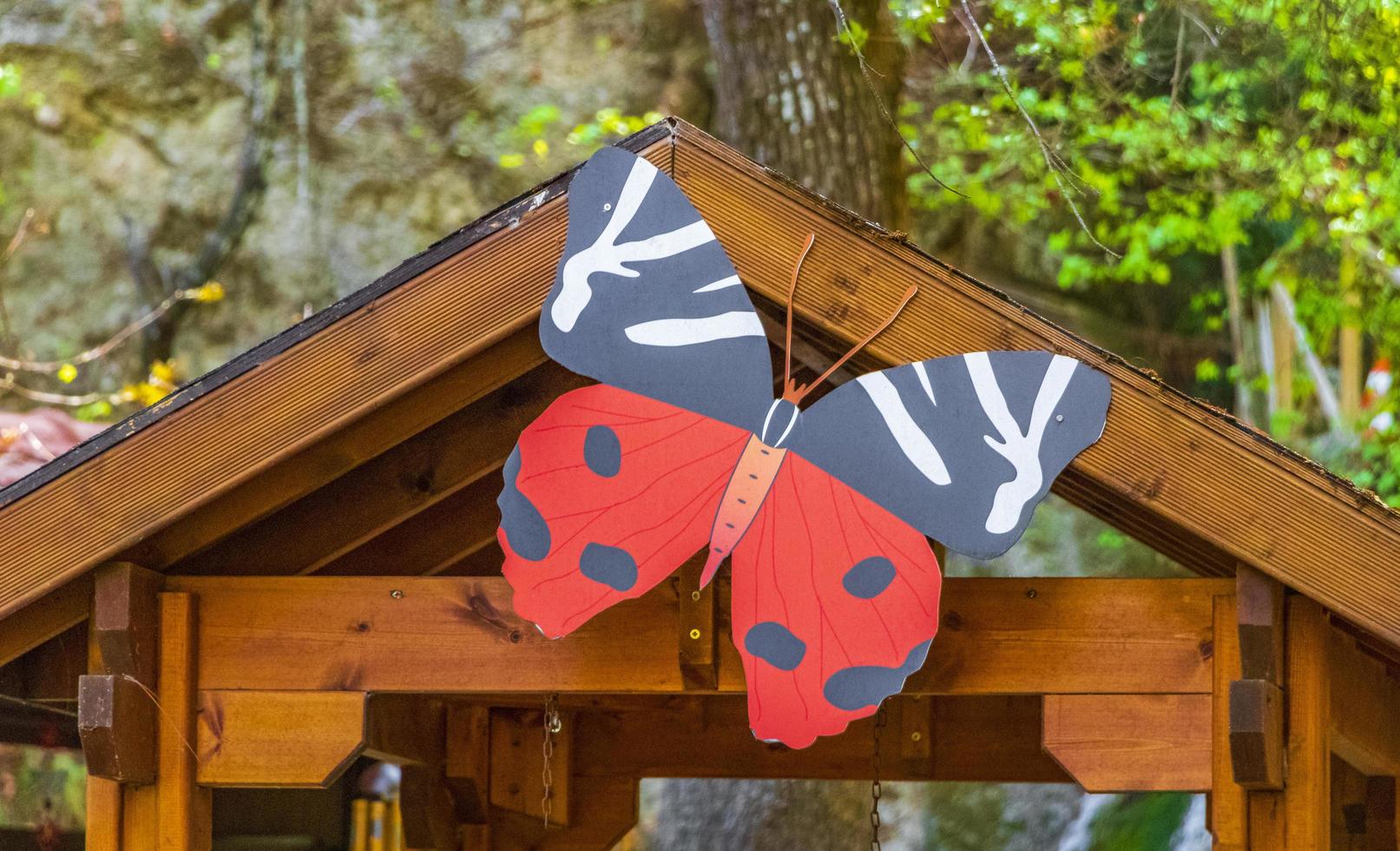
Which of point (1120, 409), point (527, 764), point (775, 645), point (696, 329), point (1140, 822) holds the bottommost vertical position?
point (1140, 822)

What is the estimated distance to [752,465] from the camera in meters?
2.89

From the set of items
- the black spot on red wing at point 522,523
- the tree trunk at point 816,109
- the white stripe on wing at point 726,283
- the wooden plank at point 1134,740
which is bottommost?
the wooden plank at point 1134,740

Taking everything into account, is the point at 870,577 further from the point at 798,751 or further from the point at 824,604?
the point at 798,751

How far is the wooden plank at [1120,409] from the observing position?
2.82 m

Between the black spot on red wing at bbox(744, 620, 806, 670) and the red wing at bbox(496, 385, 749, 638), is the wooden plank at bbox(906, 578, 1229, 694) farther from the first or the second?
the red wing at bbox(496, 385, 749, 638)

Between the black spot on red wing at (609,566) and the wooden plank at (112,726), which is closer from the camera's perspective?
the black spot on red wing at (609,566)

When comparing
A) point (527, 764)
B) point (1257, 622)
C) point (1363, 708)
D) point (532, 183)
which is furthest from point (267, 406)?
point (532, 183)

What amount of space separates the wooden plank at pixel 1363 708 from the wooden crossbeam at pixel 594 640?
1.51ft

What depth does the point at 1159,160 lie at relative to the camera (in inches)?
357

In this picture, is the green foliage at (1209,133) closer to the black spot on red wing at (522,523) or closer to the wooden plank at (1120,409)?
the wooden plank at (1120,409)

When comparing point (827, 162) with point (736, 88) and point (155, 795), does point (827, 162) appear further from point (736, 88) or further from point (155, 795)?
point (155, 795)

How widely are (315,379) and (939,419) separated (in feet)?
4.12

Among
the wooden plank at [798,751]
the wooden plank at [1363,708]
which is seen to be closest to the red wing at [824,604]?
the wooden plank at [1363,708]

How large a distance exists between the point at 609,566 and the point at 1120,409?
1037mm
